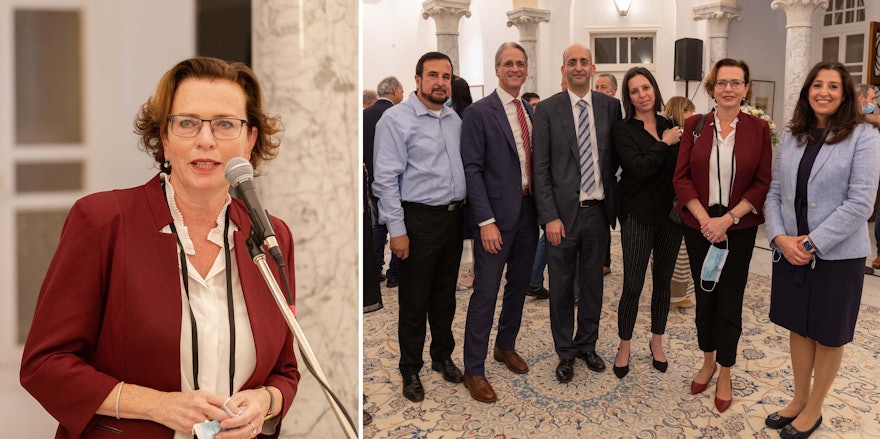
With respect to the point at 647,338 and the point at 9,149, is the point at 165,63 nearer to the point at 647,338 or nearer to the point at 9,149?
the point at 9,149

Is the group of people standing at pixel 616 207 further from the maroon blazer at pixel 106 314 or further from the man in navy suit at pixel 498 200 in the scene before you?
the maroon blazer at pixel 106 314

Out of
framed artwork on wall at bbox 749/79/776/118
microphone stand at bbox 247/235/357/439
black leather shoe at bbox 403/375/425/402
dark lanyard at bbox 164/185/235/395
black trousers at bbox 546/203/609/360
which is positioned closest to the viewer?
microphone stand at bbox 247/235/357/439

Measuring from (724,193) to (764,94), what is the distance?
10.2m

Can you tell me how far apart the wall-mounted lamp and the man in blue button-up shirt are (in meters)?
8.85

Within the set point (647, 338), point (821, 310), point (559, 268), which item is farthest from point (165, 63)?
point (647, 338)

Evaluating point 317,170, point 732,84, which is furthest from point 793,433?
point 317,170

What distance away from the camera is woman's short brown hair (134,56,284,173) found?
1284 mm

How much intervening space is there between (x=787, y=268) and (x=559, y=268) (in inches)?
44.3

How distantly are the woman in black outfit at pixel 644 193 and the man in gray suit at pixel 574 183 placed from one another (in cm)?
10

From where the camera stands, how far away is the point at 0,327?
1.42 m

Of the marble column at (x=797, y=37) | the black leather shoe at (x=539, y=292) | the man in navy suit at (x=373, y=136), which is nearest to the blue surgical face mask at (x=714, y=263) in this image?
the black leather shoe at (x=539, y=292)

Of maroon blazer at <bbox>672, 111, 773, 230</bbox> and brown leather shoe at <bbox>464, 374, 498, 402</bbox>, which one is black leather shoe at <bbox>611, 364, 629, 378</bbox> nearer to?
brown leather shoe at <bbox>464, 374, 498, 402</bbox>

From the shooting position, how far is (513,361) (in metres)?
A: 3.81

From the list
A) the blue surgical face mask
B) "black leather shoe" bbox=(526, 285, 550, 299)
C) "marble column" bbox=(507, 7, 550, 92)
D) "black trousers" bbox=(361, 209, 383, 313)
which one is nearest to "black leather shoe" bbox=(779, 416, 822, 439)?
the blue surgical face mask
